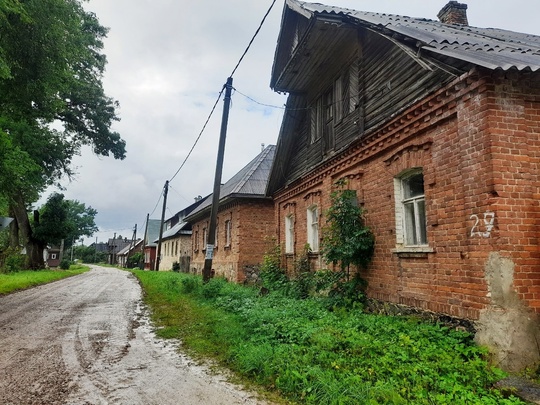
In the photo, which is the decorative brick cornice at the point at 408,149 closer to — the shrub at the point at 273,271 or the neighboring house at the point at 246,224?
the shrub at the point at 273,271

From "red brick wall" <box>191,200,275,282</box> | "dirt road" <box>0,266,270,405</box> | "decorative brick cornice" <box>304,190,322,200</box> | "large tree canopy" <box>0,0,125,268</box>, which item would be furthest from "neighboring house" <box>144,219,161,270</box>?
"dirt road" <box>0,266,270,405</box>

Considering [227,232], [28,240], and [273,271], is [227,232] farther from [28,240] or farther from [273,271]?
[28,240]

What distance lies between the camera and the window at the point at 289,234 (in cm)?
1324

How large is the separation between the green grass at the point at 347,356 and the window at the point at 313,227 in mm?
3771

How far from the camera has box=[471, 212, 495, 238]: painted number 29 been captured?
486cm

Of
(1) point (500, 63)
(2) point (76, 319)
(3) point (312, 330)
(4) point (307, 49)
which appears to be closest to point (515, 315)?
(3) point (312, 330)

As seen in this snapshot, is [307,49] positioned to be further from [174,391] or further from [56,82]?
[174,391]

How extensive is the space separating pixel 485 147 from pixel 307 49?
5.85 metres

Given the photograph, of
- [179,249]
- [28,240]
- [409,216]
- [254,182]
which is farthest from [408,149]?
[28,240]

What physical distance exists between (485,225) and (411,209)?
1.97 meters

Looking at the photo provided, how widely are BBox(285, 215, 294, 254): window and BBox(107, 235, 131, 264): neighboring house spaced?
80645mm

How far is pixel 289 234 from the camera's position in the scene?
13.6m

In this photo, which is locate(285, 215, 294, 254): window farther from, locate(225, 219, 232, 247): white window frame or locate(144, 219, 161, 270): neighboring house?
locate(144, 219, 161, 270): neighboring house

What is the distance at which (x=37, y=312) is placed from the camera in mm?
9742
